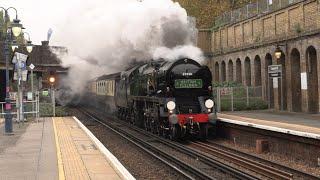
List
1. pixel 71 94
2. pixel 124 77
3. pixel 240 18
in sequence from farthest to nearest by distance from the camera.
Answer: pixel 71 94
pixel 240 18
pixel 124 77

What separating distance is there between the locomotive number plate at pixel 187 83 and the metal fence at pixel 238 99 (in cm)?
1176

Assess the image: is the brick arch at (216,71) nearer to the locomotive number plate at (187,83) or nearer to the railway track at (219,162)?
the railway track at (219,162)

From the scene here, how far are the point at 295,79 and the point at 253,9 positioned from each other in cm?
774

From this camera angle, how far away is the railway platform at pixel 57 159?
35.1 feet

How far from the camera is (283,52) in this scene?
29.2 metres

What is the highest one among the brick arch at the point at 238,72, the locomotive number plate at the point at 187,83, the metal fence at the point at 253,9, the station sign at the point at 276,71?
the metal fence at the point at 253,9

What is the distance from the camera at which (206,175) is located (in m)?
11.1

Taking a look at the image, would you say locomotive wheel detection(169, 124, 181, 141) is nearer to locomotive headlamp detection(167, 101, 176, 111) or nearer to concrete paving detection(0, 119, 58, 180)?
locomotive headlamp detection(167, 101, 176, 111)

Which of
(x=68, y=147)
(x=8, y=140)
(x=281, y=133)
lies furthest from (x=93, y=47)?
(x=281, y=133)

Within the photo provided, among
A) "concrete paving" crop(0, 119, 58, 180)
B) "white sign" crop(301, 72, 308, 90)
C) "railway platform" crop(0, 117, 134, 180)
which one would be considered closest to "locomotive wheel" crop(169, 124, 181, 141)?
"railway platform" crop(0, 117, 134, 180)

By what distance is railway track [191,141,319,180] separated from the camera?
11.1 metres

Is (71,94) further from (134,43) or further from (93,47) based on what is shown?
(134,43)

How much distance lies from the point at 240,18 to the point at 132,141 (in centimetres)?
2003

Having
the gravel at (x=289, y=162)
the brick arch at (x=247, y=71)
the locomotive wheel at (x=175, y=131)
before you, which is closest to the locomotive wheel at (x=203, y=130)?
the locomotive wheel at (x=175, y=131)
